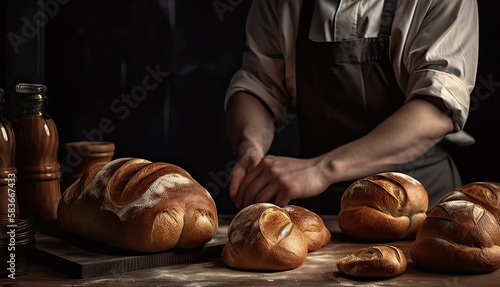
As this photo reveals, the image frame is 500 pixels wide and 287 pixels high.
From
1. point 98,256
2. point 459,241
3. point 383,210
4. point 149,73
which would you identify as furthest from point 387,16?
point 149,73

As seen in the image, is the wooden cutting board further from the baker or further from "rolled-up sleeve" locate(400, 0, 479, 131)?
"rolled-up sleeve" locate(400, 0, 479, 131)

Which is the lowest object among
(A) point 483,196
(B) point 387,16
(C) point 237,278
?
(C) point 237,278

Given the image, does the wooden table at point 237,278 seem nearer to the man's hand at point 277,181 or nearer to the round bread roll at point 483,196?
the round bread roll at point 483,196

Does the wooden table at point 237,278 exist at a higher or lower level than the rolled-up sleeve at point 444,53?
lower

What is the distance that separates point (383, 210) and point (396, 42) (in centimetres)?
86

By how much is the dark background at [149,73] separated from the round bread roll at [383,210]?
1.86 metres

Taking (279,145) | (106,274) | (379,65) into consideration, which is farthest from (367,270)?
(279,145)

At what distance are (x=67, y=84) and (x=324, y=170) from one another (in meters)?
1.99

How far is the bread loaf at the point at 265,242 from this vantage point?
3.67 ft

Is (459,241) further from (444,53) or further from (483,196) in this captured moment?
(444,53)

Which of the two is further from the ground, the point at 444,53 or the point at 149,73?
the point at 444,53

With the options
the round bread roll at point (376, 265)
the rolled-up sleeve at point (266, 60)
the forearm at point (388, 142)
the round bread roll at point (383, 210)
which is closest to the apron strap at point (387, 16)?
the forearm at point (388, 142)

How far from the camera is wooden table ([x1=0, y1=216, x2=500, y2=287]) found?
106cm

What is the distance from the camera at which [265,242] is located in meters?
1.12
